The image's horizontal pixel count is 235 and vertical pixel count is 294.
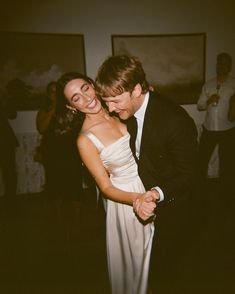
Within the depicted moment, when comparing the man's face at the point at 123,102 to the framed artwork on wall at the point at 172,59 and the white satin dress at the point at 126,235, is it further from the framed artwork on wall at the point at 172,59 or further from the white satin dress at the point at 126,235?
the framed artwork on wall at the point at 172,59

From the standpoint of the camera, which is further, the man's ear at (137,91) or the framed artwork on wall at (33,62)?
the framed artwork on wall at (33,62)

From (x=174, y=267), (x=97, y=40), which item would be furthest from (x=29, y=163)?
(x=174, y=267)

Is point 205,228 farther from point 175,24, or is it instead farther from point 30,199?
point 175,24

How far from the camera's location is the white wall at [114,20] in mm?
4207

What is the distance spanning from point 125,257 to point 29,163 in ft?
9.85

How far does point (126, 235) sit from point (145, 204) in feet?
1.22

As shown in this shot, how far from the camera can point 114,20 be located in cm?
443

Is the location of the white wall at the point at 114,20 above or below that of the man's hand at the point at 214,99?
above

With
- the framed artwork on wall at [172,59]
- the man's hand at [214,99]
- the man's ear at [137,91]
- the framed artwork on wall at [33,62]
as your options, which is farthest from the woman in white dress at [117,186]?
the framed artwork on wall at [172,59]

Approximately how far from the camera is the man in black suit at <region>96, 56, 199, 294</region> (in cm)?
172

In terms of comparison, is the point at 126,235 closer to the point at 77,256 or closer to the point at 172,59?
the point at 77,256

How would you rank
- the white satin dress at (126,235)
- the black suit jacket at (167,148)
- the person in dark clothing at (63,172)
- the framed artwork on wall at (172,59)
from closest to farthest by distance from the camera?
the black suit jacket at (167,148) → the white satin dress at (126,235) → the person in dark clothing at (63,172) → the framed artwork on wall at (172,59)

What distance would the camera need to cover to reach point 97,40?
175 inches

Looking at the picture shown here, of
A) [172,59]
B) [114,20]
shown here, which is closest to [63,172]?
[114,20]
